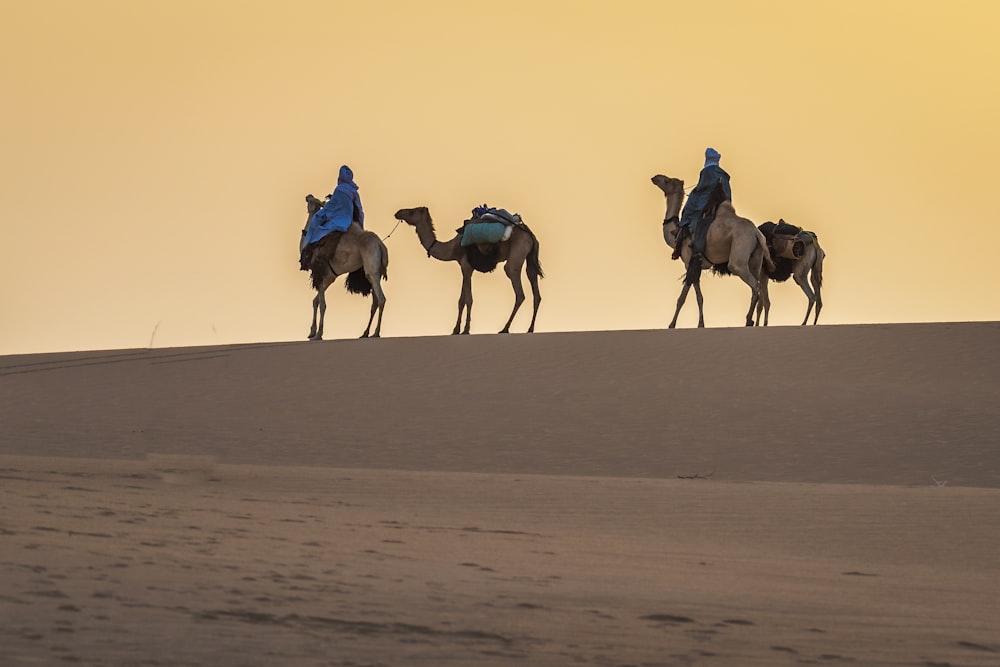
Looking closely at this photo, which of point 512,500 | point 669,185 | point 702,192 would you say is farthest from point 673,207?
point 512,500

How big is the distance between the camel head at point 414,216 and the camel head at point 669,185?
3.25 metres

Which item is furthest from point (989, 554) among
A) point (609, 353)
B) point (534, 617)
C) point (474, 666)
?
point (609, 353)

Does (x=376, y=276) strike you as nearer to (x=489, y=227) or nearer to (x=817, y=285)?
(x=489, y=227)

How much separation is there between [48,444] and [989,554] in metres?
8.87

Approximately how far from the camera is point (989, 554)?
9461 mm

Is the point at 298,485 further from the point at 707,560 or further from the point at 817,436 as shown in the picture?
the point at 817,436

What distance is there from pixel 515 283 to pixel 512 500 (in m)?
14.9

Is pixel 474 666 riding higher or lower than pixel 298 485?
lower

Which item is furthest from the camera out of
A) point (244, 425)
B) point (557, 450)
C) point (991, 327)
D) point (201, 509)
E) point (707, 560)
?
point (991, 327)

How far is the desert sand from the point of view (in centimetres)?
603

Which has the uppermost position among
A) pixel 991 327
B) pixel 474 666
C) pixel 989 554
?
pixel 991 327

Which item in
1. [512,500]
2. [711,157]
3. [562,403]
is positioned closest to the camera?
[512,500]

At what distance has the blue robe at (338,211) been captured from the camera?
25344mm

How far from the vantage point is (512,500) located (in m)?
11.3
